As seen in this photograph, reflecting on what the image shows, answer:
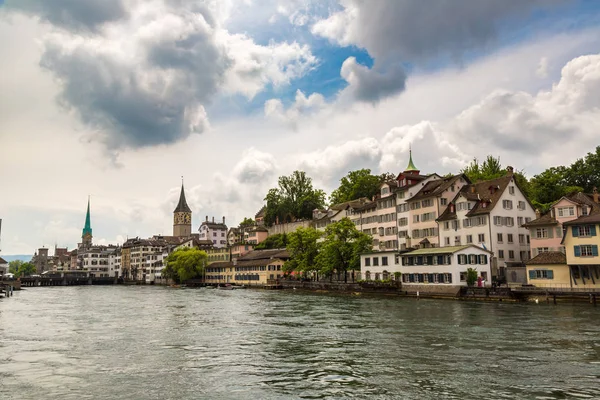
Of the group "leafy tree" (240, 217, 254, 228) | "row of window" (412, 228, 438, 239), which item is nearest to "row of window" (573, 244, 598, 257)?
"row of window" (412, 228, 438, 239)

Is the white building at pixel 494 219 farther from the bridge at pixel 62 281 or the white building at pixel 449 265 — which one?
the bridge at pixel 62 281

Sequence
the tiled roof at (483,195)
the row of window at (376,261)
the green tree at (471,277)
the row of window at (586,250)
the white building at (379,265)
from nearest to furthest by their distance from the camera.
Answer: the row of window at (586,250)
the green tree at (471,277)
the tiled roof at (483,195)
the white building at (379,265)
the row of window at (376,261)

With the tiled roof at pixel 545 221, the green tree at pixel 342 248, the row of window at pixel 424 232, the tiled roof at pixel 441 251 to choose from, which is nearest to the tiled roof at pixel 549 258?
the tiled roof at pixel 545 221

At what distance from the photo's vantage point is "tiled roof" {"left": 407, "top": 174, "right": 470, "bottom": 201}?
261 ft

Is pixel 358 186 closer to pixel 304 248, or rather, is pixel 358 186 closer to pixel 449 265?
pixel 304 248

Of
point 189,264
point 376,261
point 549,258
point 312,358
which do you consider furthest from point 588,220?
point 189,264

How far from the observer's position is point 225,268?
138m

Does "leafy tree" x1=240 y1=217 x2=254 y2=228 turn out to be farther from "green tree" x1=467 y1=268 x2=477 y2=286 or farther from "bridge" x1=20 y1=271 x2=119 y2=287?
"green tree" x1=467 y1=268 x2=477 y2=286

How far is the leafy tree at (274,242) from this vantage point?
421 ft

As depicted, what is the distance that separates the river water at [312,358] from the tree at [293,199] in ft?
310

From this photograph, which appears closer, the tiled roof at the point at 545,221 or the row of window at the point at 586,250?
the row of window at the point at 586,250

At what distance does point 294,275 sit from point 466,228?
162 feet

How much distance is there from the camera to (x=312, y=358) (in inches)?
978

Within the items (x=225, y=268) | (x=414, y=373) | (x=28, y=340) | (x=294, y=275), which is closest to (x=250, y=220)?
(x=225, y=268)
